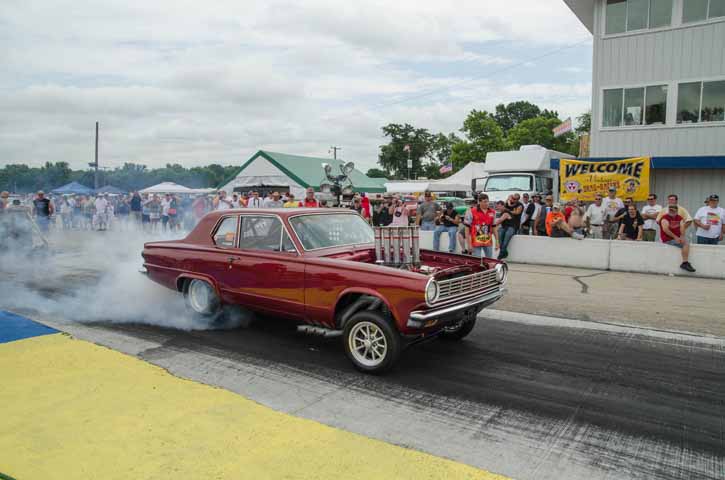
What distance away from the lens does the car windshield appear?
18.9 ft

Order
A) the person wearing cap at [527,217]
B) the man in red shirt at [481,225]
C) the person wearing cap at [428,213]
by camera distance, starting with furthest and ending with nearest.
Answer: the person wearing cap at [527,217], the person wearing cap at [428,213], the man in red shirt at [481,225]

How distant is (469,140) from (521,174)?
40549mm

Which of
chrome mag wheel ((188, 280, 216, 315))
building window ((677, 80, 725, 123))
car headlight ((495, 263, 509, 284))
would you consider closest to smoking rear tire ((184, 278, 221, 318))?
chrome mag wheel ((188, 280, 216, 315))

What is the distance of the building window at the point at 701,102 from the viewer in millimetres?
16516

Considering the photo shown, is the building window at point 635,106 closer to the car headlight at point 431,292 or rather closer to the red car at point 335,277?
the red car at point 335,277

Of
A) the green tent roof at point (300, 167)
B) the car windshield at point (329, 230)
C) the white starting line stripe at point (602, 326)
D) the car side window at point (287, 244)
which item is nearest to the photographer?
the car side window at point (287, 244)

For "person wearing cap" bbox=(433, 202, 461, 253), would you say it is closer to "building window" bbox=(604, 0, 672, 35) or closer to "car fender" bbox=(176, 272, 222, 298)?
"car fender" bbox=(176, 272, 222, 298)

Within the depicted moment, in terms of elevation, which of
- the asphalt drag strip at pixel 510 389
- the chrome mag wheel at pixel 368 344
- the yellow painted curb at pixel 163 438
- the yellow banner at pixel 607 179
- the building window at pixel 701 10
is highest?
the building window at pixel 701 10

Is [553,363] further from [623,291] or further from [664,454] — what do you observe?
[623,291]

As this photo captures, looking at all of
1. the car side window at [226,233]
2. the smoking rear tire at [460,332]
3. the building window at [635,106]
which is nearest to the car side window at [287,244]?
the car side window at [226,233]

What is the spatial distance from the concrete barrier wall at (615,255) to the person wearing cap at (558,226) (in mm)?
148

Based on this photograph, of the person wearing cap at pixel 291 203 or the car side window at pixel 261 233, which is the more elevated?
the person wearing cap at pixel 291 203

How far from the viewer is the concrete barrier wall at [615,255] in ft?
34.4

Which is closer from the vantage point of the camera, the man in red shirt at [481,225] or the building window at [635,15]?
the man in red shirt at [481,225]
